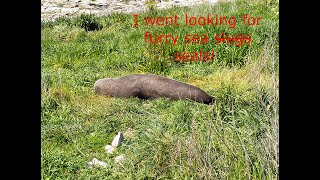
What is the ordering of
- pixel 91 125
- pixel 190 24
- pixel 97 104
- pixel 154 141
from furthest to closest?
pixel 190 24 < pixel 97 104 < pixel 91 125 < pixel 154 141

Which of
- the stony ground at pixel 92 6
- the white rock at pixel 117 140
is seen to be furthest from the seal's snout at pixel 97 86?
the stony ground at pixel 92 6

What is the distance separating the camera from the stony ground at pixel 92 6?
1433cm

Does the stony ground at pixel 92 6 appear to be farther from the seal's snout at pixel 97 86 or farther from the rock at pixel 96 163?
the rock at pixel 96 163

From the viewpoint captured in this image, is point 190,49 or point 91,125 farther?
point 190,49

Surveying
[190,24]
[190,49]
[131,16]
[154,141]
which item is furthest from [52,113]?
[131,16]

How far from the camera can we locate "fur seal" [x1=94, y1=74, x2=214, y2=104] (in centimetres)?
629

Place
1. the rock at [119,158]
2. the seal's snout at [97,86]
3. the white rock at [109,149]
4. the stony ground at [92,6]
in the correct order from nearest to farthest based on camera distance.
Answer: the rock at [119,158], the white rock at [109,149], the seal's snout at [97,86], the stony ground at [92,6]

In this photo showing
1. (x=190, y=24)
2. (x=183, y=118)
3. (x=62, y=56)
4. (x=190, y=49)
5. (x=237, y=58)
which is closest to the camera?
(x=183, y=118)

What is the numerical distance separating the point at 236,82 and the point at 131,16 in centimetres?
663

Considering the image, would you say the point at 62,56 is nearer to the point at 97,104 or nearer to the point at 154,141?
the point at 97,104

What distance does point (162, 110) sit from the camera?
571cm

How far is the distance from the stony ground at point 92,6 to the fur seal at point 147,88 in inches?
290

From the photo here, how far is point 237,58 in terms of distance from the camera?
7.75 metres

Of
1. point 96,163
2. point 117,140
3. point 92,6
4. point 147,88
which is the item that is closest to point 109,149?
point 117,140
